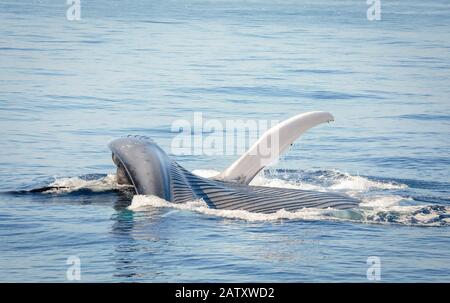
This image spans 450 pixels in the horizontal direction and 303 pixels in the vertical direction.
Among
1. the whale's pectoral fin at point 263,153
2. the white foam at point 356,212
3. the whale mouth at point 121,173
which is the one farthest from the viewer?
the whale's pectoral fin at point 263,153

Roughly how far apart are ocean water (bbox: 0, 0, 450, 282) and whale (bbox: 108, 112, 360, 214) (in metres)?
0.27

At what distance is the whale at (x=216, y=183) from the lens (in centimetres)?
1836

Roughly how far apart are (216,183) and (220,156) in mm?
6606

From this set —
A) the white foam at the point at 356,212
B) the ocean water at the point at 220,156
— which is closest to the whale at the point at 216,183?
the white foam at the point at 356,212

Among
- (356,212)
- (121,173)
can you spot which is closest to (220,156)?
(121,173)

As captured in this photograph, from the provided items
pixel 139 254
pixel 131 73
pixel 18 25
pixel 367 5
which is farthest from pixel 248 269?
pixel 367 5

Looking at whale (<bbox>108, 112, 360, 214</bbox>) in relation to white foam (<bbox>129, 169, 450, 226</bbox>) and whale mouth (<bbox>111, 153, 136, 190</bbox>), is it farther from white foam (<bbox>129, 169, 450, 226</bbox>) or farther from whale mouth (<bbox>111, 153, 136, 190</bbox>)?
white foam (<bbox>129, 169, 450, 226</bbox>)

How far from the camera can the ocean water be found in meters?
16.6

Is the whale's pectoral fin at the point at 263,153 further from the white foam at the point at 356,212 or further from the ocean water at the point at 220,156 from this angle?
the ocean water at the point at 220,156

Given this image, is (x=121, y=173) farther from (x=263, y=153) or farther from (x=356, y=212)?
(x=356, y=212)

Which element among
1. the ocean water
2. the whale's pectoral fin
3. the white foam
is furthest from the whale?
the ocean water

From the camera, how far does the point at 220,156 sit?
2594 cm

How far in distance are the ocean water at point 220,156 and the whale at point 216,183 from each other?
0.88ft

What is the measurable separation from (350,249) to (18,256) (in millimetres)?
4567
